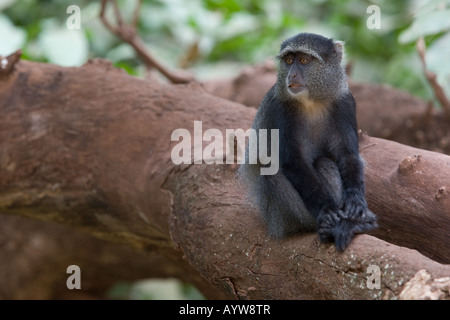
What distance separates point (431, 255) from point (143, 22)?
6.81m

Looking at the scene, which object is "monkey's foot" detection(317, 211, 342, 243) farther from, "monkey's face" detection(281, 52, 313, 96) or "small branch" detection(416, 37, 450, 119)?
"small branch" detection(416, 37, 450, 119)

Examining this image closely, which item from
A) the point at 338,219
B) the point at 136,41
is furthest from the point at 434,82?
the point at 338,219

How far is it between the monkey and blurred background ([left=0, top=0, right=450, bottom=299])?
4.72 metres

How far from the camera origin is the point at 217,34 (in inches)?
370

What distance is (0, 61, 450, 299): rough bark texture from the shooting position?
11.0 feet

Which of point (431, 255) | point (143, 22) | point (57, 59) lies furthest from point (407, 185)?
point (143, 22)

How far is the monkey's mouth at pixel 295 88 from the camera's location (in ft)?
12.4

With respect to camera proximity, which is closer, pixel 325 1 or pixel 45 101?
pixel 45 101

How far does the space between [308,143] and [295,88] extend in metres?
0.38

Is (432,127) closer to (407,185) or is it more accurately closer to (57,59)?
(407,185)

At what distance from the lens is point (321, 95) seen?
12.7ft

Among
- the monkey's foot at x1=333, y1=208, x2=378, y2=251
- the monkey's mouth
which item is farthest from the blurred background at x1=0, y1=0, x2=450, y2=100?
the monkey's foot at x1=333, y1=208, x2=378, y2=251

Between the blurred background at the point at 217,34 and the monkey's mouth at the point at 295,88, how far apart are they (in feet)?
16.2

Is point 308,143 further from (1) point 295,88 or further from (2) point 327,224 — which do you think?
(2) point 327,224
